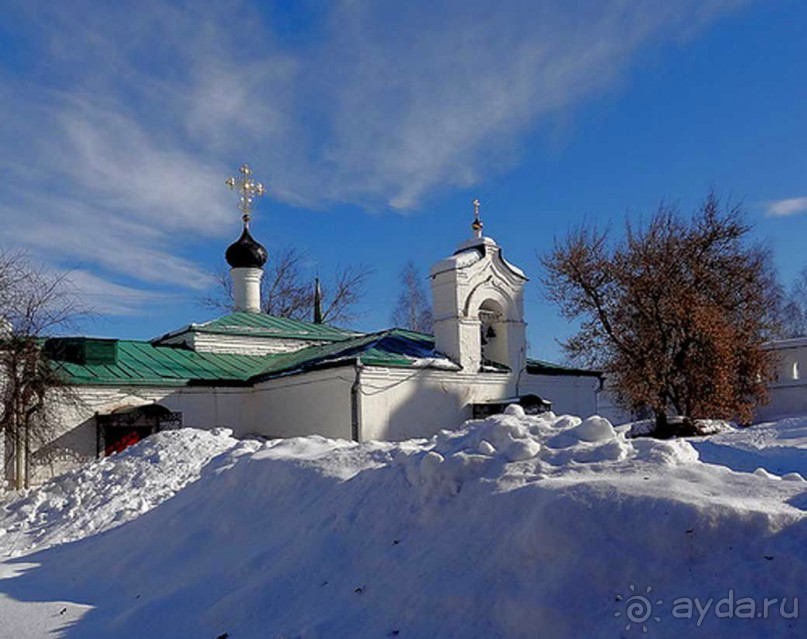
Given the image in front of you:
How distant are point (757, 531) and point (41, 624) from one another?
4.51 m

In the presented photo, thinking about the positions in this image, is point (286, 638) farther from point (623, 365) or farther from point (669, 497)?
point (623, 365)

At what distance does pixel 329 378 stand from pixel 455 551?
9.36m

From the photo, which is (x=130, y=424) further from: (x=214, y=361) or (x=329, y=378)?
(x=329, y=378)

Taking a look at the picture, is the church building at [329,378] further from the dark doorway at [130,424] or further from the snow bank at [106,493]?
the snow bank at [106,493]

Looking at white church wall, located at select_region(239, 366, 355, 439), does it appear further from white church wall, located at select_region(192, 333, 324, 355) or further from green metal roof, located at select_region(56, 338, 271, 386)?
white church wall, located at select_region(192, 333, 324, 355)

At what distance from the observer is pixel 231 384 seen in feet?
49.1

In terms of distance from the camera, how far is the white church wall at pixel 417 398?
43.7 feet

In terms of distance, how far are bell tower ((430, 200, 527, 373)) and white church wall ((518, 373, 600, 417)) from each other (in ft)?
1.61

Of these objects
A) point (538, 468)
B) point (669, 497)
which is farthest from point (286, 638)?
point (669, 497)

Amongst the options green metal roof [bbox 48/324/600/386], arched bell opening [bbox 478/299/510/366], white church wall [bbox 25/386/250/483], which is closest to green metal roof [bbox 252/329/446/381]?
green metal roof [bbox 48/324/600/386]

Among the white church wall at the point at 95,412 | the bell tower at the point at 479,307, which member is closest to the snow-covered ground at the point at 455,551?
the white church wall at the point at 95,412

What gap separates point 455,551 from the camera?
4391mm

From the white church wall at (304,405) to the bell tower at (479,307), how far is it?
97.8 inches

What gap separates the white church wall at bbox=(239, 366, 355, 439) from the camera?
13305 millimetres
